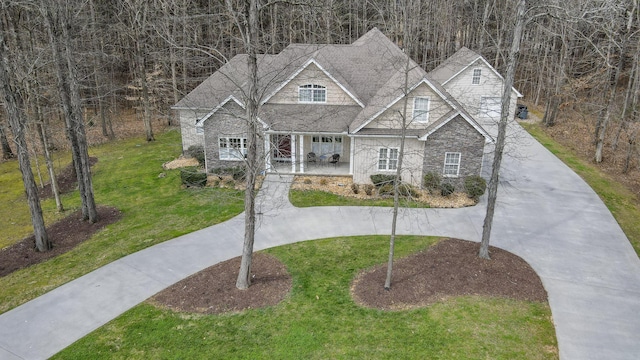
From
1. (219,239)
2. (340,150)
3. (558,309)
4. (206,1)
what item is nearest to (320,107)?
(340,150)

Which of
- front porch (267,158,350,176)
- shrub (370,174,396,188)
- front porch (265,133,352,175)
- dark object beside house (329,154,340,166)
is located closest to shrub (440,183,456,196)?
shrub (370,174,396,188)

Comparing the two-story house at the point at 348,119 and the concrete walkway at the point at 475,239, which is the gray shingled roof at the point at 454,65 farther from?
the concrete walkway at the point at 475,239

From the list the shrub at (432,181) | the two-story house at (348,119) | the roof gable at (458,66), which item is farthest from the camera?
the roof gable at (458,66)

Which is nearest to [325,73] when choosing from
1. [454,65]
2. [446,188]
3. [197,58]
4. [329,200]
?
[197,58]

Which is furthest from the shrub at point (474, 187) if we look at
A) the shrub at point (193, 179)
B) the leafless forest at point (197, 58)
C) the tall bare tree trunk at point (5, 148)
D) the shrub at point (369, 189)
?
the tall bare tree trunk at point (5, 148)

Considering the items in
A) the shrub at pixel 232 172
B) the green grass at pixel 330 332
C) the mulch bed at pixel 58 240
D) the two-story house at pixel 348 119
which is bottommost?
the green grass at pixel 330 332

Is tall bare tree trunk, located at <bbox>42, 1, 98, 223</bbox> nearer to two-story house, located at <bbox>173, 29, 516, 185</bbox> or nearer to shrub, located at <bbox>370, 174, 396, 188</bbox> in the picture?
two-story house, located at <bbox>173, 29, 516, 185</bbox>

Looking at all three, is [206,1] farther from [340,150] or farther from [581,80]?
[581,80]
